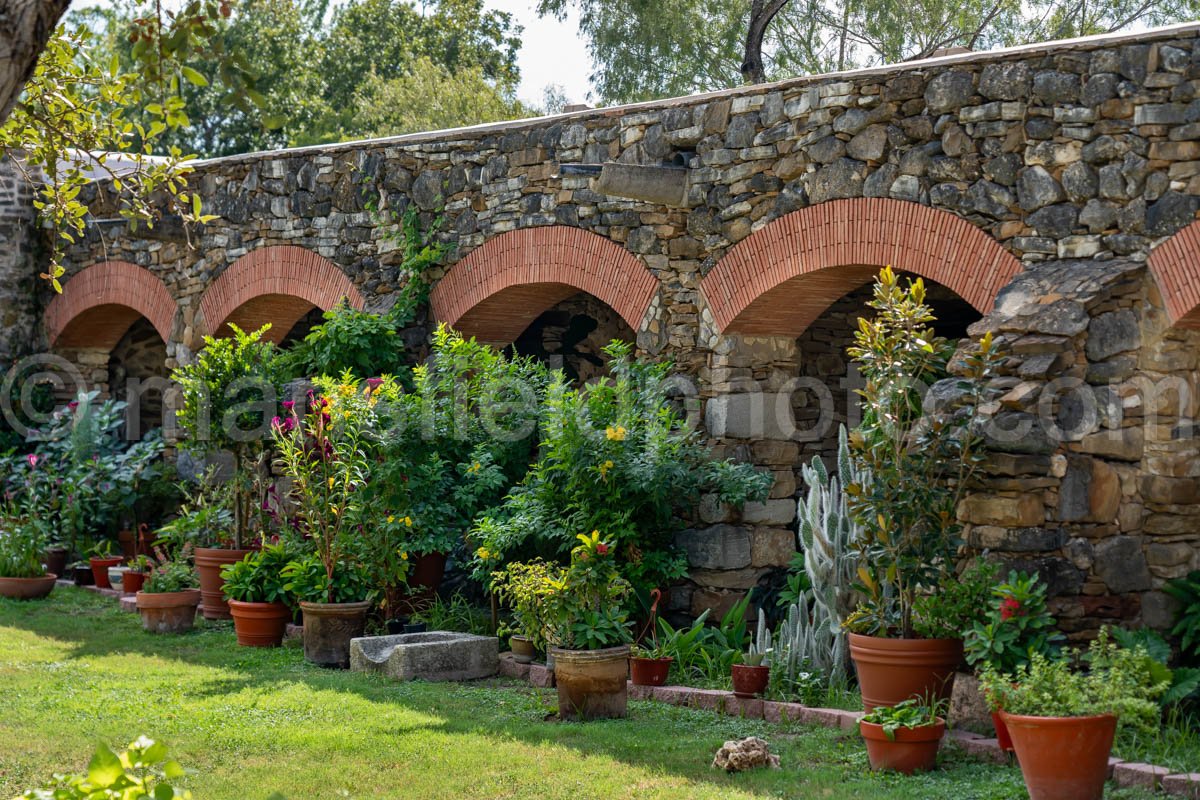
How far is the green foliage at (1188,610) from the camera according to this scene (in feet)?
20.9

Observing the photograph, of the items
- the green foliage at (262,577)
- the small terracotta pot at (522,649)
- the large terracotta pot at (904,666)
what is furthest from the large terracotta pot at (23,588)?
the large terracotta pot at (904,666)

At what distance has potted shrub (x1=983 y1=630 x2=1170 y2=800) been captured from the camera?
496cm

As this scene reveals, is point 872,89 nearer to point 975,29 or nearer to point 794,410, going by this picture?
point 794,410

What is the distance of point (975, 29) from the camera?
1895 centimetres

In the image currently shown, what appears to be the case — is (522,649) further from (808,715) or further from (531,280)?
(531,280)

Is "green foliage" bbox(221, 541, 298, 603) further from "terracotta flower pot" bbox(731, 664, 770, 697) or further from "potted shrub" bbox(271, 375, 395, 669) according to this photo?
"terracotta flower pot" bbox(731, 664, 770, 697)

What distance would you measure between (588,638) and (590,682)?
0.70ft

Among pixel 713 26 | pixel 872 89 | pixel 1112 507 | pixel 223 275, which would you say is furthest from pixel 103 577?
pixel 713 26

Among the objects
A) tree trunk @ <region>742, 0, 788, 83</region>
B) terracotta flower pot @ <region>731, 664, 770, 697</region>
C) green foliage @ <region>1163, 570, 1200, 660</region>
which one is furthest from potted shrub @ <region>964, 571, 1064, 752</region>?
tree trunk @ <region>742, 0, 788, 83</region>

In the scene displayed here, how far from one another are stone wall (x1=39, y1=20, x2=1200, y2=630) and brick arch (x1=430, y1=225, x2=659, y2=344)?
0.17 feet

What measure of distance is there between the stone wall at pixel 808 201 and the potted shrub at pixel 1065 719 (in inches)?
45.5

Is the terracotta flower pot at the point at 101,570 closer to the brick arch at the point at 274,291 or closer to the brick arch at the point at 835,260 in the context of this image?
the brick arch at the point at 274,291

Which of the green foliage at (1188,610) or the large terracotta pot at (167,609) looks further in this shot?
the large terracotta pot at (167,609)

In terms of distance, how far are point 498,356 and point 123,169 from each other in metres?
6.89
